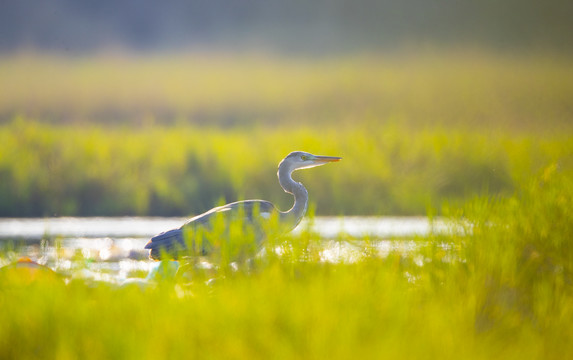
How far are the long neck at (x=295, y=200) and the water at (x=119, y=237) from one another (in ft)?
0.55

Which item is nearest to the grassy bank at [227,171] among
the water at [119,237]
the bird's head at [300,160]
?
the water at [119,237]

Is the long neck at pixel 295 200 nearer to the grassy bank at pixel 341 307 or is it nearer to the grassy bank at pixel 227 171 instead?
the grassy bank at pixel 341 307

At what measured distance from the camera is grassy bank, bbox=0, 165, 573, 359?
329 centimetres

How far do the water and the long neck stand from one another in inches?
6.6

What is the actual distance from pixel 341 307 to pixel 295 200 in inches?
112

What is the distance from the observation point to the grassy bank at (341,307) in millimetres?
3287

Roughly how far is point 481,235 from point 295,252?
1.05m

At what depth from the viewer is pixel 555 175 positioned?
5.66 metres

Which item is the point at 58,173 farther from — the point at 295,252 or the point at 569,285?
the point at 569,285

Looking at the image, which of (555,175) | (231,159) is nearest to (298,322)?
(555,175)

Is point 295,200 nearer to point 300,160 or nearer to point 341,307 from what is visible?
point 300,160

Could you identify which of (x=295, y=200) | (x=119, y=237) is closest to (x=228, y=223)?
(x=295, y=200)

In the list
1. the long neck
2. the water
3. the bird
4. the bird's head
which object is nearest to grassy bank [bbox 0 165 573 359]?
the water

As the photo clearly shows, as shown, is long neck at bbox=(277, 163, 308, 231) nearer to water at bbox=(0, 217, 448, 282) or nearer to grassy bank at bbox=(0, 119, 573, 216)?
water at bbox=(0, 217, 448, 282)
